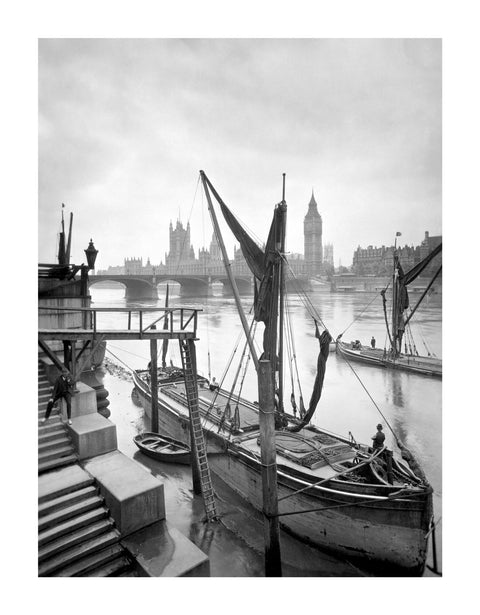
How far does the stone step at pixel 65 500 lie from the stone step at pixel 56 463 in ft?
2.82

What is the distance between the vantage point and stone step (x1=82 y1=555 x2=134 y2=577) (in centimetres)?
537

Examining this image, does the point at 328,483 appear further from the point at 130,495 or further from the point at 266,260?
the point at 266,260

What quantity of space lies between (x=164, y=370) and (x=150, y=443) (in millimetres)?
6551

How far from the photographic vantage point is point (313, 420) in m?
17.9

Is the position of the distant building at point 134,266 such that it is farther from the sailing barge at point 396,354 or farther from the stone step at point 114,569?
the stone step at point 114,569

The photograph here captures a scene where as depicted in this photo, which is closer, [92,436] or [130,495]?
[130,495]

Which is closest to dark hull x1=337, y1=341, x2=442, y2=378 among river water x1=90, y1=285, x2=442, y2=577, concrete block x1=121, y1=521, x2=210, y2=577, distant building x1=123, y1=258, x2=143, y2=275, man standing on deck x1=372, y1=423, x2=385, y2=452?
river water x1=90, y1=285, x2=442, y2=577

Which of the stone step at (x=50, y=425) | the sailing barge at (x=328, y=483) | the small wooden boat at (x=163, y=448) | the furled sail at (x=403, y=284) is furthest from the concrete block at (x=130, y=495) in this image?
the furled sail at (x=403, y=284)

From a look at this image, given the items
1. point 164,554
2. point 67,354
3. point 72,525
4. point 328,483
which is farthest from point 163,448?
point 164,554

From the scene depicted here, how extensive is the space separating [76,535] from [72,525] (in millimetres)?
154

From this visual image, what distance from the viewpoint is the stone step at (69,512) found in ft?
18.2

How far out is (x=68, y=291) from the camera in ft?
37.9

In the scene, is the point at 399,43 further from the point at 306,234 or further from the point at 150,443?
the point at 306,234
